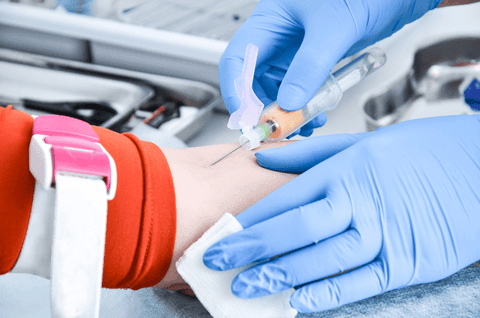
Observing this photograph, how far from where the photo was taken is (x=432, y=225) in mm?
712

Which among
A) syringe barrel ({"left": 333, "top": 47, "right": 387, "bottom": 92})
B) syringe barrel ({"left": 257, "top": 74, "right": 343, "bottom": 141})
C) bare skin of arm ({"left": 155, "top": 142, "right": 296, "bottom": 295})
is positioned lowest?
bare skin of arm ({"left": 155, "top": 142, "right": 296, "bottom": 295})

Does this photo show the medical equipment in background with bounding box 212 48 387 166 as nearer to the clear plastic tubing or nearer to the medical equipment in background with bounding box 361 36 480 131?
the clear plastic tubing

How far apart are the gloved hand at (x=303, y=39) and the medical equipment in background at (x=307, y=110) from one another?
0.11 ft

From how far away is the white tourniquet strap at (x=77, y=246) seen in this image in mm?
503

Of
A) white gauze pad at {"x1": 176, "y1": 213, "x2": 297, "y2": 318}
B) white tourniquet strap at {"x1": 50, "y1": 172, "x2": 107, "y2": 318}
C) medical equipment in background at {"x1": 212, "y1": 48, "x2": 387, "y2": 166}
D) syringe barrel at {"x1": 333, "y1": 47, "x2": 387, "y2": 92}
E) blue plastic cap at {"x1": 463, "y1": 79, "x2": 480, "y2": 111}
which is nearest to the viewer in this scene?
white tourniquet strap at {"x1": 50, "y1": 172, "x2": 107, "y2": 318}

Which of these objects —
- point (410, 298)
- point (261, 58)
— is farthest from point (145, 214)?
point (261, 58)

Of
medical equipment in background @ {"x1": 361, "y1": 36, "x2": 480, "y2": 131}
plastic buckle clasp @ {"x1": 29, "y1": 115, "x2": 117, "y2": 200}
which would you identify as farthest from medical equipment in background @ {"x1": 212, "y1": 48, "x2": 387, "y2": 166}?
medical equipment in background @ {"x1": 361, "y1": 36, "x2": 480, "y2": 131}

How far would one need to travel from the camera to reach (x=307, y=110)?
99 cm

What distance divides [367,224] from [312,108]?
412 millimetres

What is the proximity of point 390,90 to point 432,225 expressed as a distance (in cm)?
101

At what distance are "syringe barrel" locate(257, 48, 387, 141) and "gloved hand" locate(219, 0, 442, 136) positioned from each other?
0.03 meters

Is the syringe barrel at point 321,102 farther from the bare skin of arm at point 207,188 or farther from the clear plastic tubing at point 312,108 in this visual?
the bare skin of arm at point 207,188

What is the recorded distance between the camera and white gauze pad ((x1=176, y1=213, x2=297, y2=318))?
24.7 inches

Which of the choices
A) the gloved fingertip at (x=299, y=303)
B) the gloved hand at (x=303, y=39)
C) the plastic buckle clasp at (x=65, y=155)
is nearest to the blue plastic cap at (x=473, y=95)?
the gloved hand at (x=303, y=39)
